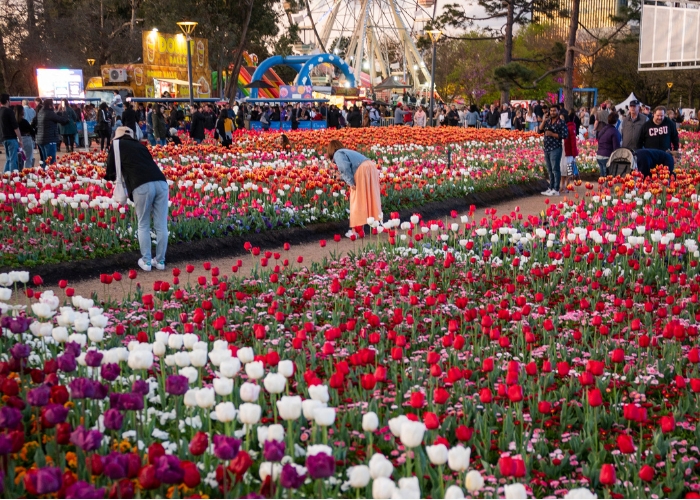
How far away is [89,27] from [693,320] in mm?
49078

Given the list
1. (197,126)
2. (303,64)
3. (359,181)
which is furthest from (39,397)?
(303,64)

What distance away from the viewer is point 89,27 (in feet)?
165

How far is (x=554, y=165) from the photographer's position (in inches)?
641

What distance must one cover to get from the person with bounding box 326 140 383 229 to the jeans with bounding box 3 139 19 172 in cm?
800

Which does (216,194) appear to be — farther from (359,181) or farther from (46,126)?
(46,126)

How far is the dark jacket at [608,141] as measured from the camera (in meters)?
16.0

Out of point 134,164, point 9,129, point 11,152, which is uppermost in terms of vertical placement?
point 9,129

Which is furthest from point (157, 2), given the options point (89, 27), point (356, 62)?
point (356, 62)

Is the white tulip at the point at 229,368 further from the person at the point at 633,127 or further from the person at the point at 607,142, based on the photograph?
the person at the point at 607,142

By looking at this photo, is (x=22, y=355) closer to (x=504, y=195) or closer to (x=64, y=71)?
(x=504, y=195)

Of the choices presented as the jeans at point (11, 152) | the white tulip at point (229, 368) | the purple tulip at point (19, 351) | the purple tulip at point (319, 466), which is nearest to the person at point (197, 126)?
the jeans at point (11, 152)

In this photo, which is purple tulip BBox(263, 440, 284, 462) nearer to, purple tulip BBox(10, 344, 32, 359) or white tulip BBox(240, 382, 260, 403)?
white tulip BBox(240, 382, 260, 403)

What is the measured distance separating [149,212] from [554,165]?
9.13 metres

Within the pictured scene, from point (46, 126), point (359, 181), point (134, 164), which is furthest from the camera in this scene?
point (46, 126)
